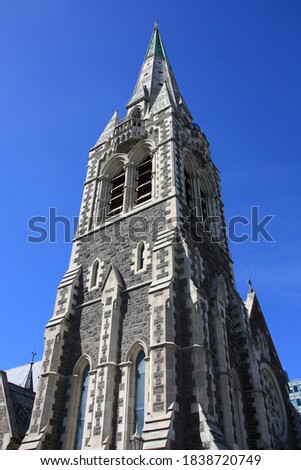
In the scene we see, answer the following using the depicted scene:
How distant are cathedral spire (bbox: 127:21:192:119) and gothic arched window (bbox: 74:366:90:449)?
17.3 m

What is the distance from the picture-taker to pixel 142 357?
583 inches

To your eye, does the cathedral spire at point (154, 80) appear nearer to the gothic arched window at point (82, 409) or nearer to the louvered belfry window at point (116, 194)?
the louvered belfry window at point (116, 194)

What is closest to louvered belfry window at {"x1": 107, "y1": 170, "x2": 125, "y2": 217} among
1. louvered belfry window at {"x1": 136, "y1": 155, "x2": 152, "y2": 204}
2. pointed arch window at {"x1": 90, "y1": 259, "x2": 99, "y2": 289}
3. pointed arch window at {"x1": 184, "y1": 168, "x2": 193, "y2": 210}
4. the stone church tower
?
the stone church tower

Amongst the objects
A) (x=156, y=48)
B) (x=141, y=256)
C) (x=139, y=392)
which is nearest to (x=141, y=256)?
(x=141, y=256)

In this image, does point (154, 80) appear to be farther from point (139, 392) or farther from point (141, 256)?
point (139, 392)

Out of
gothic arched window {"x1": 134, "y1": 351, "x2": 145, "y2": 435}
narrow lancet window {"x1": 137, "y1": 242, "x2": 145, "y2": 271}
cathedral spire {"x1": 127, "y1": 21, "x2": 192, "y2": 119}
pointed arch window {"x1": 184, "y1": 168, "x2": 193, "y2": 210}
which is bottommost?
gothic arched window {"x1": 134, "y1": 351, "x2": 145, "y2": 435}

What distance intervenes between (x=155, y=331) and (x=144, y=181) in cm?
1069

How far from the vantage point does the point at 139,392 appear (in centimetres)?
1411

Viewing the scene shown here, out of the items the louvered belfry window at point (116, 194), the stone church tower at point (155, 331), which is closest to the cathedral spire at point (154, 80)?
the stone church tower at point (155, 331)

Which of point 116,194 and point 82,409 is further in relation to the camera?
point 116,194

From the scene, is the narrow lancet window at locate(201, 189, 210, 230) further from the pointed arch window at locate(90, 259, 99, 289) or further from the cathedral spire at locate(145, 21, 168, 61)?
the cathedral spire at locate(145, 21, 168, 61)

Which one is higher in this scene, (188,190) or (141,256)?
(188,190)

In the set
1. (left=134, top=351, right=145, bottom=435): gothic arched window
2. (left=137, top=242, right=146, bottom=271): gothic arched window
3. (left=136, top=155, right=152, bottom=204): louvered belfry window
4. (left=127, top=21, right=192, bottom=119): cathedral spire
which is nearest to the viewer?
(left=134, top=351, right=145, bottom=435): gothic arched window

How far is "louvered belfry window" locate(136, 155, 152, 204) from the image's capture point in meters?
21.4
